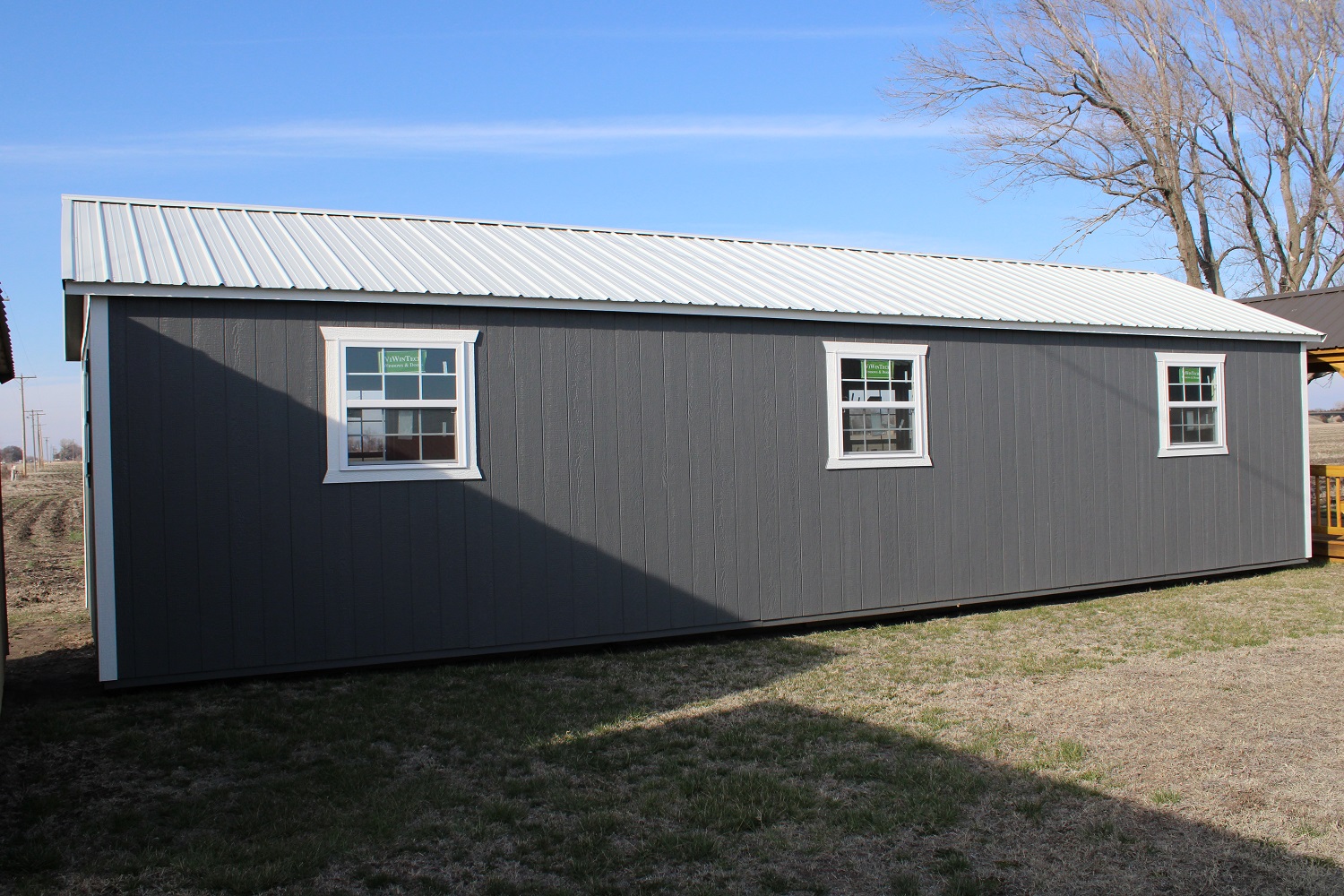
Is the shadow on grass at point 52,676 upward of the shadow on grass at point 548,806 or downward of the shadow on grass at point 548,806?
upward

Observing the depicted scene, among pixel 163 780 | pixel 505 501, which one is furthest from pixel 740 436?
pixel 163 780

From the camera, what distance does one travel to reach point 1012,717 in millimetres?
6059

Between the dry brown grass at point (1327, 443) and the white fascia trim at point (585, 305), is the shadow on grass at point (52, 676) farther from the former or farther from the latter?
the dry brown grass at point (1327, 443)

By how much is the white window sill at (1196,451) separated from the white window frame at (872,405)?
10.3 feet

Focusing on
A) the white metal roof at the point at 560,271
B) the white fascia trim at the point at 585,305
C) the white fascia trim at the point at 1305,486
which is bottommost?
the white fascia trim at the point at 1305,486

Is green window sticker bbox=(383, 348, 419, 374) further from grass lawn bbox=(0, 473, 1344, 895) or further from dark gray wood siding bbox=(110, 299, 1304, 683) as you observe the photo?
grass lawn bbox=(0, 473, 1344, 895)

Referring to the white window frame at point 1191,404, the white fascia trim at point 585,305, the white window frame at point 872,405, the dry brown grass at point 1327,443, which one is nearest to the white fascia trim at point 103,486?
the white fascia trim at point 585,305

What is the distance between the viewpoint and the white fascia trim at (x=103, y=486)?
6.66 metres

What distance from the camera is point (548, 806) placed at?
15.4ft

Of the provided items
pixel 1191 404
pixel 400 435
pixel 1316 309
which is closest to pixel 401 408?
pixel 400 435

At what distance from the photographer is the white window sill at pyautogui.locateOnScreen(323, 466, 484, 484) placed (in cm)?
732

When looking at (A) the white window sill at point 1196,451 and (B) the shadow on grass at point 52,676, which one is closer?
(B) the shadow on grass at point 52,676

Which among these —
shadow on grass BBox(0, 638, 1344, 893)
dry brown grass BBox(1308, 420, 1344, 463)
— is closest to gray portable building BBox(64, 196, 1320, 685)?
shadow on grass BBox(0, 638, 1344, 893)

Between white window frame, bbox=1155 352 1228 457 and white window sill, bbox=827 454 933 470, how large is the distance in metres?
3.15
